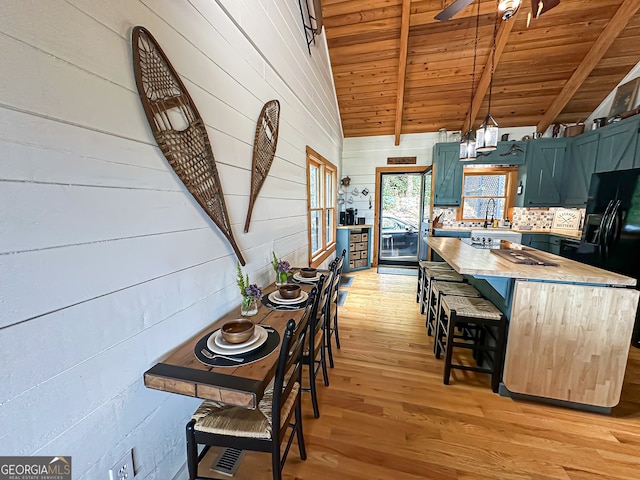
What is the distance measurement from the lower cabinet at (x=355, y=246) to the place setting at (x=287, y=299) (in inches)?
137

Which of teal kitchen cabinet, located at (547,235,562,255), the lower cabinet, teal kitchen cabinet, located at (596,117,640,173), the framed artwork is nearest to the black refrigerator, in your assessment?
teal kitchen cabinet, located at (596,117,640,173)

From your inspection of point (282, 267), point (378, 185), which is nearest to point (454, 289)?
point (282, 267)

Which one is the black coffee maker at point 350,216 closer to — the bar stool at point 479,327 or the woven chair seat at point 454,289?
the woven chair seat at point 454,289

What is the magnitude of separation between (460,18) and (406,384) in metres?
4.46

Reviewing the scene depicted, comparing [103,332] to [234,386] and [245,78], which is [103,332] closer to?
[234,386]

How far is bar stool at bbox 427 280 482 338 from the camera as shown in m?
2.42

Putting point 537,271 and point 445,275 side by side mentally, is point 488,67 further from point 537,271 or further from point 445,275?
point 537,271

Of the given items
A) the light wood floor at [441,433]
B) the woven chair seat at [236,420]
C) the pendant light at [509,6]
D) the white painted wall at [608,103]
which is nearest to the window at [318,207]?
the light wood floor at [441,433]

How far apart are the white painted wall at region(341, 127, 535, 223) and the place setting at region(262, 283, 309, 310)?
441 cm

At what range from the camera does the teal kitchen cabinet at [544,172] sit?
14.8 ft

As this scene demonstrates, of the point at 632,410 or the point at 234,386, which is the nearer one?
the point at 234,386

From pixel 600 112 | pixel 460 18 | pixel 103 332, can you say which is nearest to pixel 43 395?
pixel 103 332

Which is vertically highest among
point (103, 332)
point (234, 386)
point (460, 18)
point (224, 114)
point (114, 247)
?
point (460, 18)

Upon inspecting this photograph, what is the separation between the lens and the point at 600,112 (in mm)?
4359
